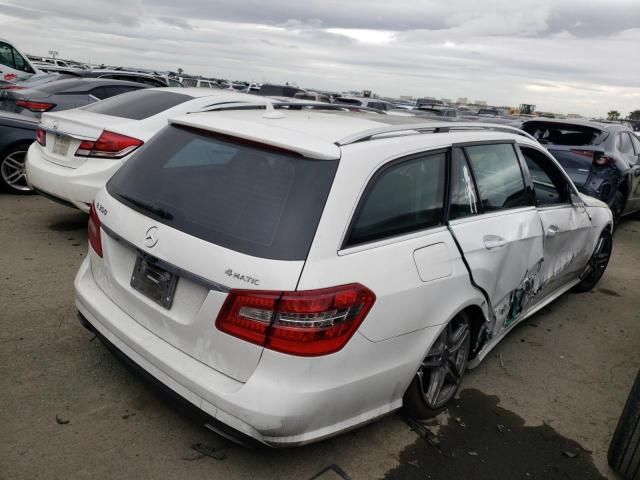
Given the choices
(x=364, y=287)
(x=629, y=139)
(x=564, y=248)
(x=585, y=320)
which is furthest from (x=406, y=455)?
(x=629, y=139)

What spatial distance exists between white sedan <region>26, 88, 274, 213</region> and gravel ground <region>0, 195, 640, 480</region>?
920 mm

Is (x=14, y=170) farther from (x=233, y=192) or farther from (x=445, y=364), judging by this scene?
(x=445, y=364)

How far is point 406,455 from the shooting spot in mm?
2797

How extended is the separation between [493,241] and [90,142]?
12.2ft

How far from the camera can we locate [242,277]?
2.17 m

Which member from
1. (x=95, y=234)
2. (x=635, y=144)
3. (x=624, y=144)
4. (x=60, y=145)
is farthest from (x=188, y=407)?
(x=635, y=144)

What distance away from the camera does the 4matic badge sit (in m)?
2.15

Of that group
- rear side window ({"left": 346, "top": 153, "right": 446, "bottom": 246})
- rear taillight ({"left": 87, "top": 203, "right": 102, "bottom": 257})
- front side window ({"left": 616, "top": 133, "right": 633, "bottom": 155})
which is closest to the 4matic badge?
rear side window ({"left": 346, "top": 153, "right": 446, "bottom": 246})

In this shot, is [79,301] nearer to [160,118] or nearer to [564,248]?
[160,118]

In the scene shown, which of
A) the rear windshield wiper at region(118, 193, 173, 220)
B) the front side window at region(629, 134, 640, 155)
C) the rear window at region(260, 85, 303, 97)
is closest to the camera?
the rear windshield wiper at region(118, 193, 173, 220)

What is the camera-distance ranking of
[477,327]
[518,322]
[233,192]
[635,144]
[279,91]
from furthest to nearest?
[279,91] < [635,144] < [518,322] < [477,327] < [233,192]

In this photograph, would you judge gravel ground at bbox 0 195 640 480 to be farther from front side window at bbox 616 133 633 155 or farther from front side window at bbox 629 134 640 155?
front side window at bbox 629 134 640 155

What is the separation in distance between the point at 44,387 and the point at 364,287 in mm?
1917

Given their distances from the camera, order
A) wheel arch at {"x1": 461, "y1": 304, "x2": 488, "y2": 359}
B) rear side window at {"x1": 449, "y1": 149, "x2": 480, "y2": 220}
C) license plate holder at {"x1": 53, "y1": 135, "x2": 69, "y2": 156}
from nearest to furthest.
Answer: rear side window at {"x1": 449, "y1": 149, "x2": 480, "y2": 220}, wheel arch at {"x1": 461, "y1": 304, "x2": 488, "y2": 359}, license plate holder at {"x1": 53, "y1": 135, "x2": 69, "y2": 156}
